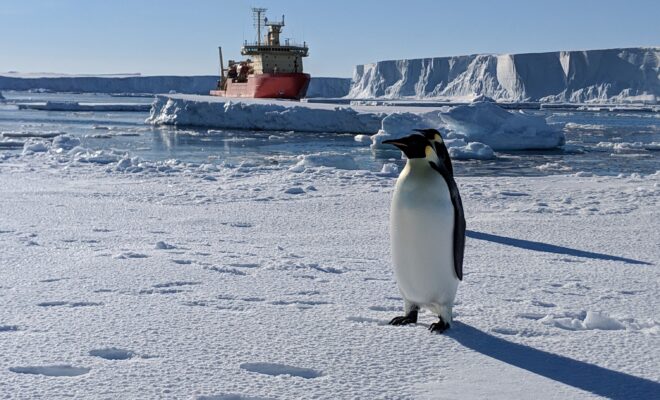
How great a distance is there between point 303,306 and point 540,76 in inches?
2418

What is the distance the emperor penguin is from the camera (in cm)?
245

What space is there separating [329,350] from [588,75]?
200 feet

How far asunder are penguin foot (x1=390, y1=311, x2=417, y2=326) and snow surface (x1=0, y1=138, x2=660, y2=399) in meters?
0.04

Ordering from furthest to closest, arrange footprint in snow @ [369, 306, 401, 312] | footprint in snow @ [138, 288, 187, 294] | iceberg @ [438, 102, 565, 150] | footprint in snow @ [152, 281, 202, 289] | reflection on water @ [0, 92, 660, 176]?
iceberg @ [438, 102, 565, 150], reflection on water @ [0, 92, 660, 176], footprint in snow @ [152, 281, 202, 289], footprint in snow @ [138, 288, 187, 294], footprint in snow @ [369, 306, 401, 312]

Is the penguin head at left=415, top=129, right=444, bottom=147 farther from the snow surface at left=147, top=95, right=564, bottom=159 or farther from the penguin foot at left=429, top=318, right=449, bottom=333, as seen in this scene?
the snow surface at left=147, top=95, right=564, bottom=159

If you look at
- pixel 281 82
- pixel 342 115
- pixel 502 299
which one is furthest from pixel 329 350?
pixel 281 82

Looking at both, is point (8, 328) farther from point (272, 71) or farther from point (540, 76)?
point (540, 76)

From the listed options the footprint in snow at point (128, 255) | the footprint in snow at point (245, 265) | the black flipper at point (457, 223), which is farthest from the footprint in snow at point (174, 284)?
the black flipper at point (457, 223)

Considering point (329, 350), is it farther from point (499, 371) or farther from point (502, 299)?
point (502, 299)

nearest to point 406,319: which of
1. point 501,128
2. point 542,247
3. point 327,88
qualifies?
point 542,247

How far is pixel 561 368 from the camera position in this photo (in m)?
2.10

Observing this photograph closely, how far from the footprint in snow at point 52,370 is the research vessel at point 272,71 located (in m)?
30.5

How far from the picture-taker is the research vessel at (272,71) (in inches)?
1264

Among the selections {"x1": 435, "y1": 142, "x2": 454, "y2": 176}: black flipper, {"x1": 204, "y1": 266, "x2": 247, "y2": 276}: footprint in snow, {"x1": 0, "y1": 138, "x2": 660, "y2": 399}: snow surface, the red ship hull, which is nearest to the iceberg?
{"x1": 0, "y1": 138, "x2": 660, "y2": 399}: snow surface
